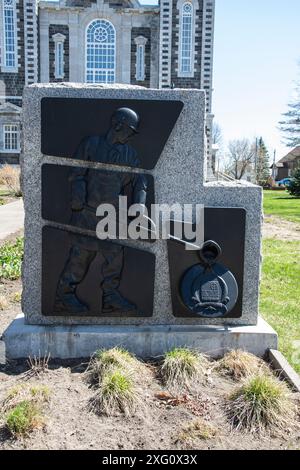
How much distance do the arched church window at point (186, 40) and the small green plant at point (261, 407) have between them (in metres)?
35.1

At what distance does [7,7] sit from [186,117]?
3649 cm

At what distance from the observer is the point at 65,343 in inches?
169

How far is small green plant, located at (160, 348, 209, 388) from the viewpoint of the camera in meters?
3.78

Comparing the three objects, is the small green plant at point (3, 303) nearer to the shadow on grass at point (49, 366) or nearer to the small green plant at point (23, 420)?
the shadow on grass at point (49, 366)

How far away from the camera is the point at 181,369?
12.8 feet

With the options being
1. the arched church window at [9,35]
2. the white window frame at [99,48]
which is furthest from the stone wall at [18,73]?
the white window frame at [99,48]

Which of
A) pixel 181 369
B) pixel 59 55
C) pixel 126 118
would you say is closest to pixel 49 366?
pixel 181 369

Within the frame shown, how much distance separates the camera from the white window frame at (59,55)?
117ft

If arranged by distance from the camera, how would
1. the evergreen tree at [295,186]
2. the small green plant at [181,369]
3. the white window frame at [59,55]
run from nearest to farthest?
1. the small green plant at [181,369]
2. the evergreen tree at [295,186]
3. the white window frame at [59,55]
